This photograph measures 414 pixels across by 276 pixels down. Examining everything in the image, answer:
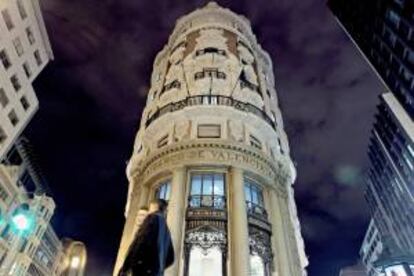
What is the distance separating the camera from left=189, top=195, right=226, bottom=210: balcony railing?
70.1ft

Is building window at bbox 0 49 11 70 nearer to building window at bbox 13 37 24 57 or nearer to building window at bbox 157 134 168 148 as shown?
building window at bbox 13 37 24 57

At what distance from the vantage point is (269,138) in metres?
27.8

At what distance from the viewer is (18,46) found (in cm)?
3403

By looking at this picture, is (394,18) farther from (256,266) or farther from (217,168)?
(256,266)

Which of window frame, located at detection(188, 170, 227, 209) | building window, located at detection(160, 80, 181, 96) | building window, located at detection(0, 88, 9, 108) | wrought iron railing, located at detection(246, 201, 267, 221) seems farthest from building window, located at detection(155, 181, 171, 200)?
building window, located at detection(0, 88, 9, 108)

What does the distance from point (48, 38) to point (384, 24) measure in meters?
37.7

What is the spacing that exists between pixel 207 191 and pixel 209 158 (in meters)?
2.25

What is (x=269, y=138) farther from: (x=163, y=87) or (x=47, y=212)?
(x=47, y=212)

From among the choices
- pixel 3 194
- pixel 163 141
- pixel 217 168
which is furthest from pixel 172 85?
pixel 3 194

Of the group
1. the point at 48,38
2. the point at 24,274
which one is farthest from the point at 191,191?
the point at 24,274

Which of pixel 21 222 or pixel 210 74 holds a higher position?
pixel 210 74

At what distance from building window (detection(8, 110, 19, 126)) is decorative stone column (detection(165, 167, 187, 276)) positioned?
19.4m

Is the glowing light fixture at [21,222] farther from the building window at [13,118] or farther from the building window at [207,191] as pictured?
the building window at [13,118]

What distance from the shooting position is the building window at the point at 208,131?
83.6 ft
